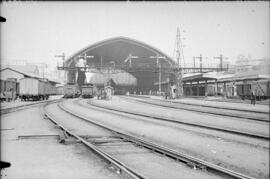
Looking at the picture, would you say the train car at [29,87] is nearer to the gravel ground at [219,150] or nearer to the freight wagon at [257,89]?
the gravel ground at [219,150]

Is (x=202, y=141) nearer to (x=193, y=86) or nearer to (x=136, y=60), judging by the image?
(x=193, y=86)

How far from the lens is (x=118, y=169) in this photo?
582 cm

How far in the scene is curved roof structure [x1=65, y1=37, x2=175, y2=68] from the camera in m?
70.4

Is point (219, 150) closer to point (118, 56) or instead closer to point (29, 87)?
point (29, 87)

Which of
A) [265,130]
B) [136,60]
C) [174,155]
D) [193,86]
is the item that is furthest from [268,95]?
[136,60]

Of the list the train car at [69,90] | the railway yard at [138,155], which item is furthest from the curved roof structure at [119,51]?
the railway yard at [138,155]

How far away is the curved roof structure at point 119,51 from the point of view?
70406mm

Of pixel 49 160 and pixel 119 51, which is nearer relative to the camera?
pixel 49 160

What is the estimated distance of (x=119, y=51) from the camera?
75125 millimetres

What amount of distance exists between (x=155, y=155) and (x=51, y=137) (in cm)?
452

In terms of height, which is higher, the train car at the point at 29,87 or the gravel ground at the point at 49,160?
the train car at the point at 29,87

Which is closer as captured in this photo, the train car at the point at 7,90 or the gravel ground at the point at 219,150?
the gravel ground at the point at 219,150

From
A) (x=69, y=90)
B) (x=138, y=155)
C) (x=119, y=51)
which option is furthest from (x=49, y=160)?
(x=119, y=51)

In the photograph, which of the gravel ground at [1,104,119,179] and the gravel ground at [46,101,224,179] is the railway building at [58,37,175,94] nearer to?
the gravel ground at [1,104,119,179]
